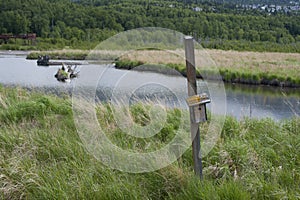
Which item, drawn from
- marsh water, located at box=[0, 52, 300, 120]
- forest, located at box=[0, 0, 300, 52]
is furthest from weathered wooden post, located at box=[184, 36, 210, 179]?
forest, located at box=[0, 0, 300, 52]

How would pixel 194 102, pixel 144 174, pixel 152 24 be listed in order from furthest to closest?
pixel 152 24 → pixel 144 174 → pixel 194 102

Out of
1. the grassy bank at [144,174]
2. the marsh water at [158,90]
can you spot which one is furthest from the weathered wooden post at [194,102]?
the marsh water at [158,90]

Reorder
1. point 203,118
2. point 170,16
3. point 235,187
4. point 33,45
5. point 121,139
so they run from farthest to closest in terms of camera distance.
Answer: point 33,45 → point 170,16 → point 121,139 → point 203,118 → point 235,187

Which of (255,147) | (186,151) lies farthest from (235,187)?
(255,147)

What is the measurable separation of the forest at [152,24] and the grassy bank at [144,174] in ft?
55.8

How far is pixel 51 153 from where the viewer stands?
3850mm

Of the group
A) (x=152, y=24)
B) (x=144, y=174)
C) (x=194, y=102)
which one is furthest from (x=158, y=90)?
(x=152, y=24)

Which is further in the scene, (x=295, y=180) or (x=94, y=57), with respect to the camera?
(x=94, y=57)

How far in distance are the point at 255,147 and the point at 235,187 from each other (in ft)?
4.54

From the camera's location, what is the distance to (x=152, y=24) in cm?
2981

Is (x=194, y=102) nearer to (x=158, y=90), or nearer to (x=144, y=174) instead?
(x=144, y=174)

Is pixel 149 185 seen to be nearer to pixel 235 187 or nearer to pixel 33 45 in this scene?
pixel 235 187

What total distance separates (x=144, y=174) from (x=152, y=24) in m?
27.4

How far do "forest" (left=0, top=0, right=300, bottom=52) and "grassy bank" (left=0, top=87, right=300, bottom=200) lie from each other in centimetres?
1701
